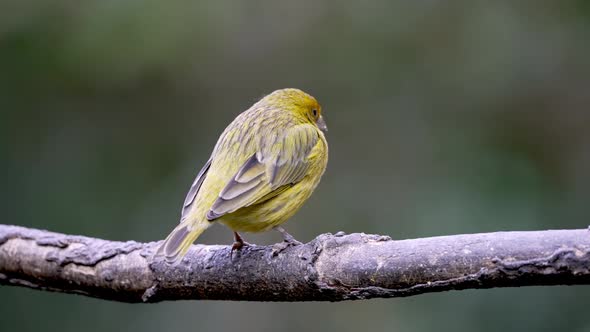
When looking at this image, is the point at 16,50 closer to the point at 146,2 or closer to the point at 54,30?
the point at 54,30

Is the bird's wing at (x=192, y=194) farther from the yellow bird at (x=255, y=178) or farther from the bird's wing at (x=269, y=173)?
the bird's wing at (x=269, y=173)

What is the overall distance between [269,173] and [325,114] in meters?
3.81

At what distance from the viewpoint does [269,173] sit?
475cm

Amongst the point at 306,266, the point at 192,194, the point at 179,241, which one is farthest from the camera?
the point at 192,194

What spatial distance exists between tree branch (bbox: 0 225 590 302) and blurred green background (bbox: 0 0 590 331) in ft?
8.91

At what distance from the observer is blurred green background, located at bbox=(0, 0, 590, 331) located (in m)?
7.20

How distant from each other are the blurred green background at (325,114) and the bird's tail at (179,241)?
3134 mm

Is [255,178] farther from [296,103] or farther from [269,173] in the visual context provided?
[296,103]

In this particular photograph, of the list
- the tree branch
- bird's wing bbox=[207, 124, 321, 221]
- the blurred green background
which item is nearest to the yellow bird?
bird's wing bbox=[207, 124, 321, 221]

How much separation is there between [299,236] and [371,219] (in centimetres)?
74

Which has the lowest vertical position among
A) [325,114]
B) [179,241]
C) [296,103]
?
[179,241]

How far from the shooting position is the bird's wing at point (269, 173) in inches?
172

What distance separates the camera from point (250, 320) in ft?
24.6

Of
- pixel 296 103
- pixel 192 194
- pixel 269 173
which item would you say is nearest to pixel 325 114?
pixel 296 103
